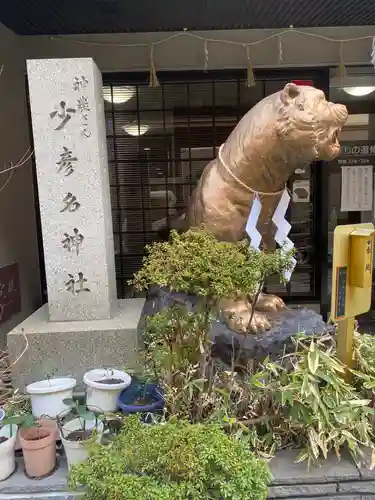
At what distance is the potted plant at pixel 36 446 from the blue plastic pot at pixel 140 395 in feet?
1.45

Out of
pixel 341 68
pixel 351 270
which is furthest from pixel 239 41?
pixel 351 270

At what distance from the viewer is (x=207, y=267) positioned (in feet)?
7.40

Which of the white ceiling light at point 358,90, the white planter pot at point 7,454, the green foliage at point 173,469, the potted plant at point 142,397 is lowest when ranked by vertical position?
the white planter pot at point 7,454

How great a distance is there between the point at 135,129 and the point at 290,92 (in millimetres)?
3038

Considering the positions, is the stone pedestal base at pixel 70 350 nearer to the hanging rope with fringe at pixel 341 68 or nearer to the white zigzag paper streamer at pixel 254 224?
the white zigzag paper streamer at pixel 254 224

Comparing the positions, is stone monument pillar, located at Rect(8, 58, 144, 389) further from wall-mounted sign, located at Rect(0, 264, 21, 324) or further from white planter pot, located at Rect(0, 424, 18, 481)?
wall-mounted sign, located at Rect(0, 264, 21, 324)

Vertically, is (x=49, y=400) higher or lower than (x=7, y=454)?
higher

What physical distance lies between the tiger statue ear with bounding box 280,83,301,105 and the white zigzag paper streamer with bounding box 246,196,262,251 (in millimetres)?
720

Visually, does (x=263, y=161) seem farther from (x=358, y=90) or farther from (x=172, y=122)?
(x=358, y=90)

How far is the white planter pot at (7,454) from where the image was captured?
2.42 m

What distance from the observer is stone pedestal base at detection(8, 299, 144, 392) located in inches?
125

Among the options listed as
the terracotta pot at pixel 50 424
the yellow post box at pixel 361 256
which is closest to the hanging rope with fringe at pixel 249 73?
the yellow post box at pixel 361 256

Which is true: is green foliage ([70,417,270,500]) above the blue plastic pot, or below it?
above

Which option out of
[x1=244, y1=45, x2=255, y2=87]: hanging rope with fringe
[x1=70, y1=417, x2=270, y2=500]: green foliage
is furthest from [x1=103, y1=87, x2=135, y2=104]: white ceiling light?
[x1=70, y1=417, x2=270, y2=500]: green foliage
